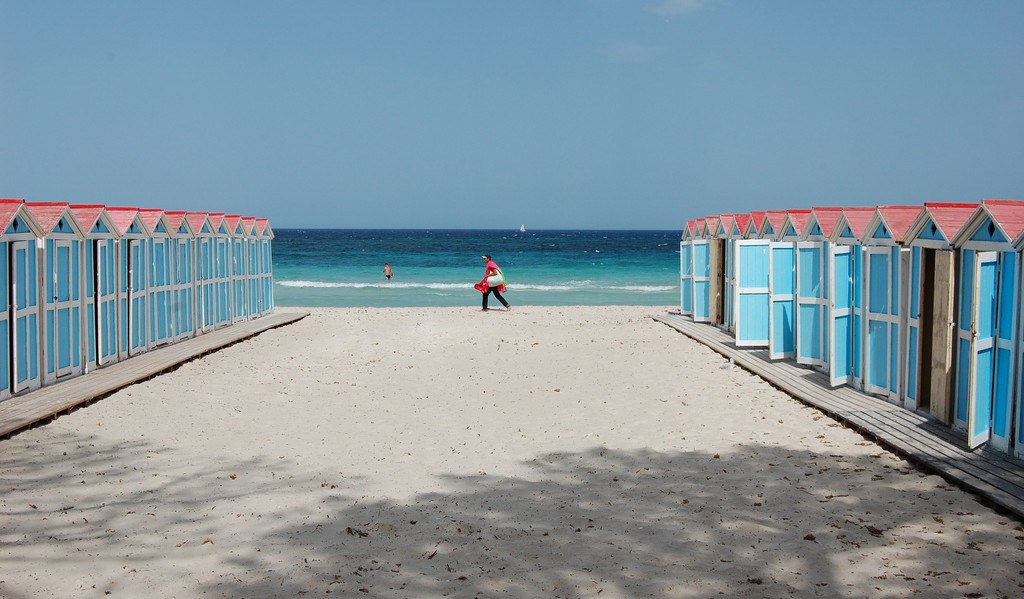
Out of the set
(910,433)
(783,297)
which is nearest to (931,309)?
(910,433)

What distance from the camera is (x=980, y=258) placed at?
→ 6789 mm

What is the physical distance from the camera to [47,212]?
408 inches

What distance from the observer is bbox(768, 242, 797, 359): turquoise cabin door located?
12.0 meters

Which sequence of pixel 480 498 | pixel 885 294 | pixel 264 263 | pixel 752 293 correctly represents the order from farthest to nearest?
pixel 264 263
pixel 752 293
pixel 885 294
pixel 480 498

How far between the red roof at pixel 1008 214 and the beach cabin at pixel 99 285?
10.5m

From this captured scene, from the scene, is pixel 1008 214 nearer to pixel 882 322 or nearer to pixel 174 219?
pixel 882 322

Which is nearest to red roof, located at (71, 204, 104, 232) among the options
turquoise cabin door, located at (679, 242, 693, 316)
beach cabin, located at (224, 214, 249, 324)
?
beach cabin, located at (224, 214, 249, 324)

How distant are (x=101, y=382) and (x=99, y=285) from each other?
1.59m

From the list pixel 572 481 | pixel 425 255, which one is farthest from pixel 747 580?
pixel 425 255

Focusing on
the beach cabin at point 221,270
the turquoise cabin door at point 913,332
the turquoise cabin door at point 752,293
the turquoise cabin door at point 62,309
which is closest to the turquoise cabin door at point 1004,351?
the turquoise cabin door at point 913,332

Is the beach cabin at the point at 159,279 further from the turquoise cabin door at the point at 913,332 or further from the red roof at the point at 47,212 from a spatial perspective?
the turquoise cabin door at the point at 913,332

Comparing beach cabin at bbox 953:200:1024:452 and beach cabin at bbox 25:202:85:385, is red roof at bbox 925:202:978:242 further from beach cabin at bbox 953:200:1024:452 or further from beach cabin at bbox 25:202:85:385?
beach cabin at bbox 25:202:85:385

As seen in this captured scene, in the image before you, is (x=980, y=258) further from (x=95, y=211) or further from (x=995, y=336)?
(x=95, y=211)

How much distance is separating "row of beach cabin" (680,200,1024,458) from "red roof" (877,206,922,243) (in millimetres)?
17
